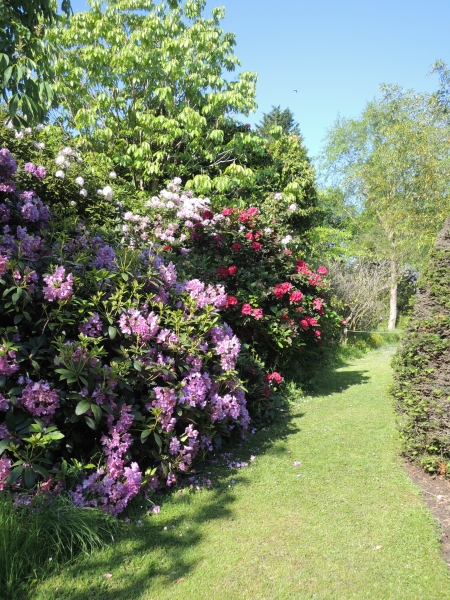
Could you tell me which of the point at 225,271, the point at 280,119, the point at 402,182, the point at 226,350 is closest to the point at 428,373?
the point at 226,350

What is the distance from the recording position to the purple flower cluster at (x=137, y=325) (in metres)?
3.09

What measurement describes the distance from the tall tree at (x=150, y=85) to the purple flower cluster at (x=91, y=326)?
6.56m

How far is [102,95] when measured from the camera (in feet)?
30.0

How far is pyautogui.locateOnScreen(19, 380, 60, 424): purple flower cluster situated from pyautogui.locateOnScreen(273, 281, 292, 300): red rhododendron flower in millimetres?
3489

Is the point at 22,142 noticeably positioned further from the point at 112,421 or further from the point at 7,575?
the point at 7,575

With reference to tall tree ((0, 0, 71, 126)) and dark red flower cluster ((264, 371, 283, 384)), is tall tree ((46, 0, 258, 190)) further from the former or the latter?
tall tree ((0, 0, 71, 126))

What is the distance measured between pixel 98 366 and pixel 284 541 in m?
1.56

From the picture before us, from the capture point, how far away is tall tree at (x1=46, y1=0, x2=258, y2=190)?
369 inches

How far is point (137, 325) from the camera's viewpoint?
3.11 m

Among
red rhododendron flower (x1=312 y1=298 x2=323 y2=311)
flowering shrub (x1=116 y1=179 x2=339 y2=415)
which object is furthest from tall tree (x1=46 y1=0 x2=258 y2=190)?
red rhododendron flower (x1=312 y1=298 x2=323 y2=311)

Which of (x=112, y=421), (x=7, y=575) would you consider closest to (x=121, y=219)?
(x=112, y=421)

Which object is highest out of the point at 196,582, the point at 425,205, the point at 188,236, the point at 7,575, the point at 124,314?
the point at 425,205

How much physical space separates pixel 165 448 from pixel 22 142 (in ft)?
12.8

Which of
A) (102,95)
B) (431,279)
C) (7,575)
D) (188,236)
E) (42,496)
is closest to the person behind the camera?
(7,575)
